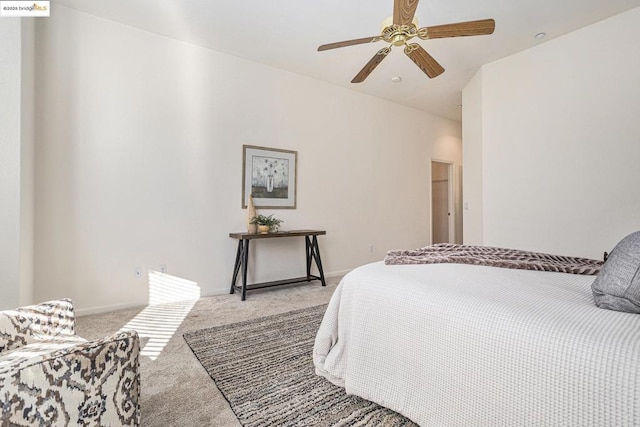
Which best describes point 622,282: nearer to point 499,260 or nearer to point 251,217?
point 499,260

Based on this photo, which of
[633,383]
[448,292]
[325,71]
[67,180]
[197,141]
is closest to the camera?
[633,383]

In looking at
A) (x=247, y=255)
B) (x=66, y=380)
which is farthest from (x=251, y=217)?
(x=66, y=380)

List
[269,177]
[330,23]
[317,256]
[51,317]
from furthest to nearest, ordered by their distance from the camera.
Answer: [317,256] < [269,177] < [330,23] < [51,317]

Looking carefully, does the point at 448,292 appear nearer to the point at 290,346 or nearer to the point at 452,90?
the point at 290,346

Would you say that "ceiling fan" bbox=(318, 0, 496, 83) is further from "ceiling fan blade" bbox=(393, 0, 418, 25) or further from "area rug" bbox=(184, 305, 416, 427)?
"area rug" bbox=(184, 305, 416, 427)

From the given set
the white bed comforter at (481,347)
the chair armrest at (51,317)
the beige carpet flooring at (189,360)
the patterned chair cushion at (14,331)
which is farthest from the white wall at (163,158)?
the white bed comforter at (481,347)

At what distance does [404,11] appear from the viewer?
185 centimetres

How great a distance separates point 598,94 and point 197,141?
13.4 feet

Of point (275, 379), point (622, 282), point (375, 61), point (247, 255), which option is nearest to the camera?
point (622, 282)

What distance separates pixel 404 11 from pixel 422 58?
0.61 m

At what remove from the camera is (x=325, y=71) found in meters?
3.88

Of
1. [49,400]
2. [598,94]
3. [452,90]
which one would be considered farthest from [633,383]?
[452,90]

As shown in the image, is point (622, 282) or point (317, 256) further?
point (317, 256)

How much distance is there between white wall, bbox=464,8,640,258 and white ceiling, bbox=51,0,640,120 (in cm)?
24
